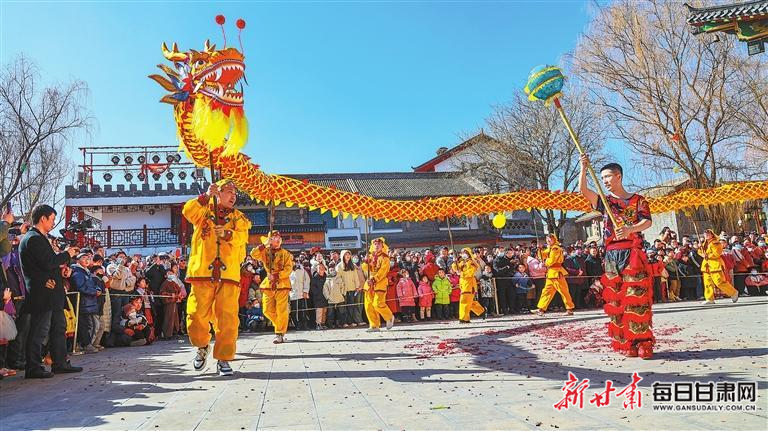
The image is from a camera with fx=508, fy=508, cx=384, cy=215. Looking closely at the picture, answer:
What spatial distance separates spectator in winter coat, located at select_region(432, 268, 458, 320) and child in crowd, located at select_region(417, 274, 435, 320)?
15cm

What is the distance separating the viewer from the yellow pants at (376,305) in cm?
1023

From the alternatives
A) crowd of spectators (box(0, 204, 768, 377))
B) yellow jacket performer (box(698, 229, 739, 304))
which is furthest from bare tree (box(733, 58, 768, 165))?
yellow jacket performer (box(698, 229, 739, 304))

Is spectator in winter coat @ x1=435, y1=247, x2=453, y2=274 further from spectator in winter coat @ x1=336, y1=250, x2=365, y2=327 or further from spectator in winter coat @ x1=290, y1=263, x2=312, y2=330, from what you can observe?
spectator in winter coat @ x1=290, y1=263, x2=312, y2=330

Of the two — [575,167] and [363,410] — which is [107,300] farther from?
[575,167]

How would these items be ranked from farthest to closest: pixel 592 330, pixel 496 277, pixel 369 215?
pixel 496 277, pixel 369 215, pixel 592 330

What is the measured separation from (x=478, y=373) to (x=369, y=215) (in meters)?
5.26

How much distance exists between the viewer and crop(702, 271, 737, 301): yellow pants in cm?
1226

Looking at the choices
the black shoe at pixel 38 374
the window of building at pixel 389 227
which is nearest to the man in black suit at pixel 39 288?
the black shoe at pixel 38 374

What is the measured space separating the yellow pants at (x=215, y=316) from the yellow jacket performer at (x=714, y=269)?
38.8ft

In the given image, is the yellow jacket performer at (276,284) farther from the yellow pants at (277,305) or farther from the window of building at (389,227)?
the window of building at (389,227)

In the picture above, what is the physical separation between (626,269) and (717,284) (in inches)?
331

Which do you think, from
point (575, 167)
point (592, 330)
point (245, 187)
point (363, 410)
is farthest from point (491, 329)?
point (575, 167)

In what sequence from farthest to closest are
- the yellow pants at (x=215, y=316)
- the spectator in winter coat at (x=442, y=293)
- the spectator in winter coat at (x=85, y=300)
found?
1. the spectator in winter coat at (x=442, y=293)
2. the spectator in winter coat at (x=85, y=300)
3. the yellow pants at (x=215, y=316)

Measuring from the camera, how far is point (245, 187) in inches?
305
